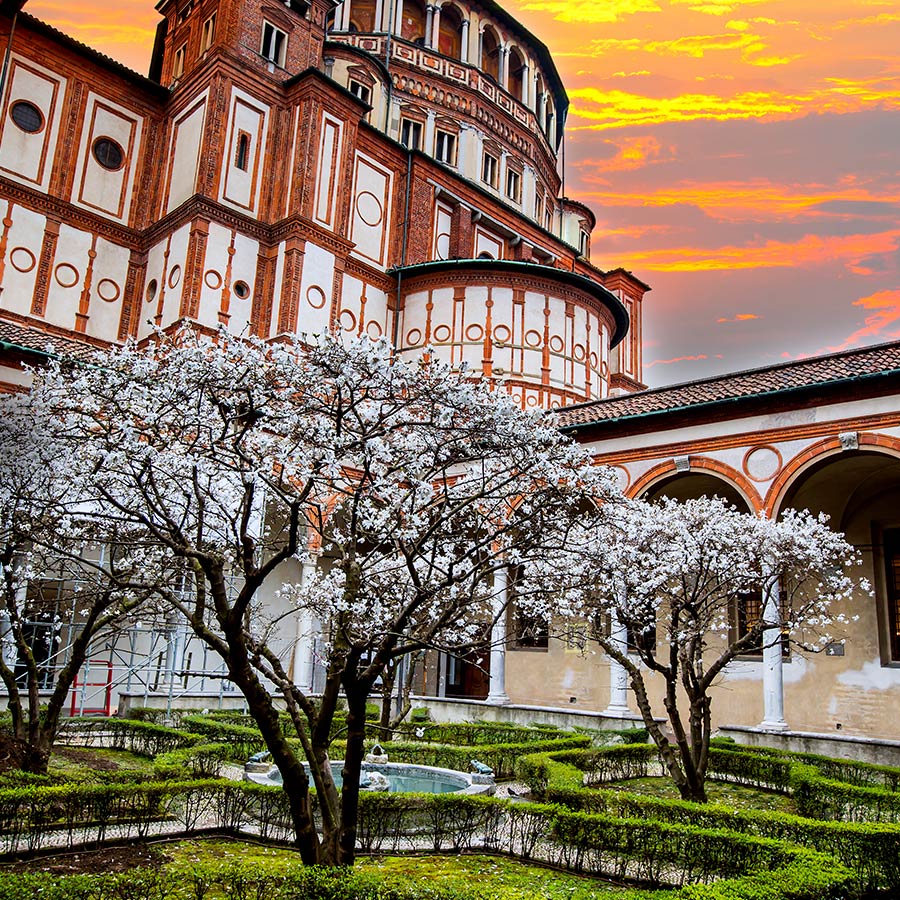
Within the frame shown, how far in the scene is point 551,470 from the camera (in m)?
6.66

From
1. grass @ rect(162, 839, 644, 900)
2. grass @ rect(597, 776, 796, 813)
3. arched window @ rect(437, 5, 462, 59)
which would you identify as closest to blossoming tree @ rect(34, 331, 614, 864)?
grass @ rect(162, 839, 644, 900)

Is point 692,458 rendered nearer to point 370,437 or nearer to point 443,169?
point 370,437

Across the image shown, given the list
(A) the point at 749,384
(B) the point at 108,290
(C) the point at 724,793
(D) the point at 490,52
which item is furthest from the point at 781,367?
(D) the point at 490,52

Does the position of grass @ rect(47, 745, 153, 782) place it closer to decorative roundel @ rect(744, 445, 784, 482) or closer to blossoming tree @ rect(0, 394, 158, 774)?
blossoming tree @ rect(0, 394, 158, 774)

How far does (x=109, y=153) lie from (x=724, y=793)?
2279cm

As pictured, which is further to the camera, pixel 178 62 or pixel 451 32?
pixel 451 32

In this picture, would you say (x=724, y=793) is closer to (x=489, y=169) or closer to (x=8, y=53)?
(x=8, y=53)

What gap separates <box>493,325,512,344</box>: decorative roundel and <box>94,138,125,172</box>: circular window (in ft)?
39.8

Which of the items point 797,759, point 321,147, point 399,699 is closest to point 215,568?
point 797,759

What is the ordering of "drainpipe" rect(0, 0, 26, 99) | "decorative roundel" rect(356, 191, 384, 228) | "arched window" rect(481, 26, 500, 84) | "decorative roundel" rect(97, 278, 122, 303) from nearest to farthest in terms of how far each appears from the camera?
"drainpipe" rect(0, 0, 26, 99) < "decorative roundel" rect(97, 278, 122, 303) < "decorative roundel" rect(356, 191, 384, 228) < "arched window" rect(481, 26, 500, 84)

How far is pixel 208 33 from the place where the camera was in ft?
82.1

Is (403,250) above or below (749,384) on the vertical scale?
above

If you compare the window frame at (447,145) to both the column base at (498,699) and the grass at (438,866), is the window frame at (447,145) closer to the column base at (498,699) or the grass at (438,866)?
the column base at (498,699)

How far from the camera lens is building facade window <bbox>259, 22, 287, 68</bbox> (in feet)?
83.3
